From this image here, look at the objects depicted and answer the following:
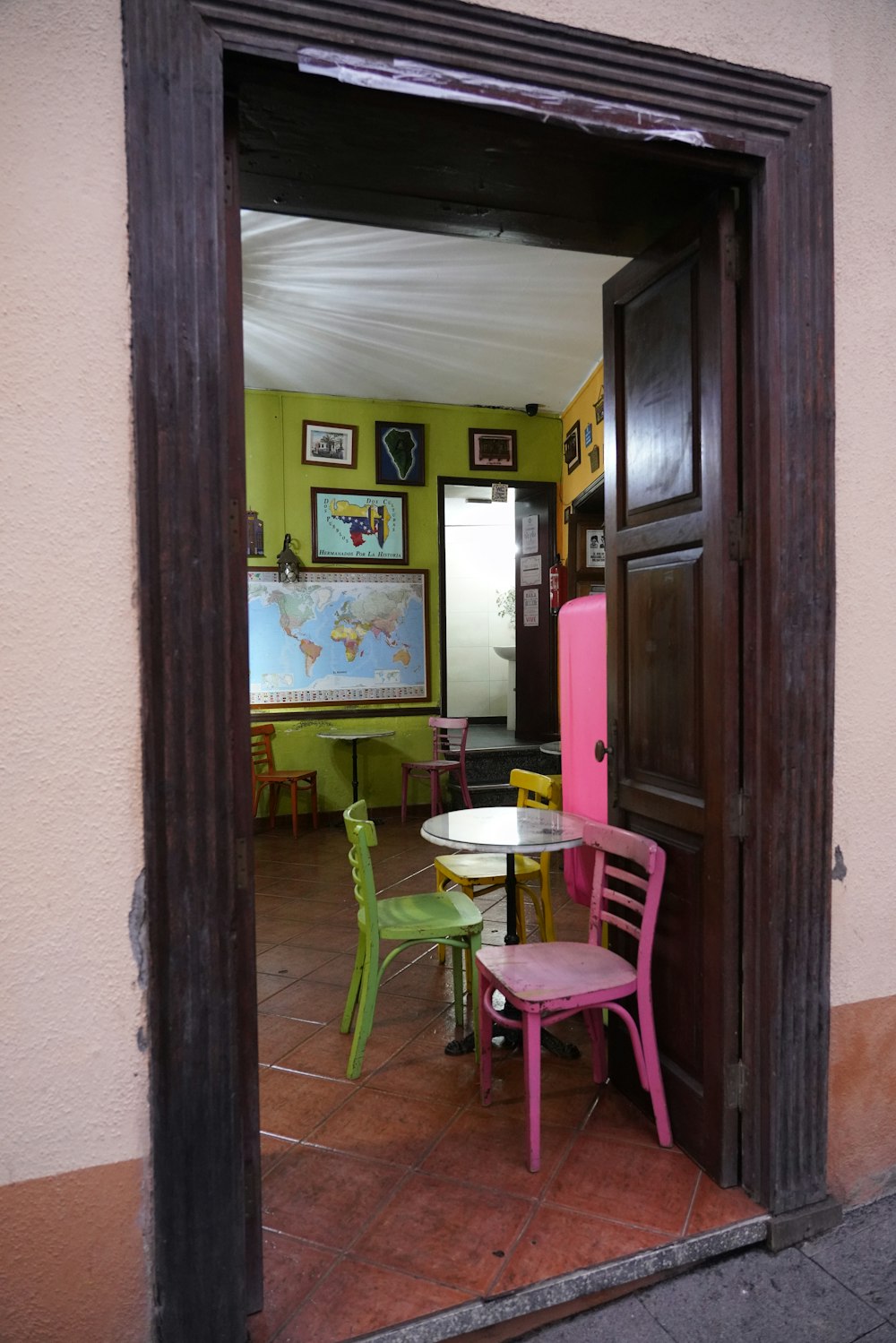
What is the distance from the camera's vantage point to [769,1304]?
5.89ft

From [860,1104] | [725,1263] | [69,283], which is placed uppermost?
[69,283]

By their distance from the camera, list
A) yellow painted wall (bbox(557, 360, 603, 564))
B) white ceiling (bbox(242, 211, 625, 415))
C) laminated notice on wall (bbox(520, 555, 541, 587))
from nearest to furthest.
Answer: white ceiling (bbox(242, 211, 625, 415)), yellow painted wall (bbox(557, 360, 603, 564)), laminated notice on wall (bbox(520, 555, 541, 587))

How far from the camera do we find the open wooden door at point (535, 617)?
282 inches

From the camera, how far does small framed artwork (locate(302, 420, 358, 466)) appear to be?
655 cm

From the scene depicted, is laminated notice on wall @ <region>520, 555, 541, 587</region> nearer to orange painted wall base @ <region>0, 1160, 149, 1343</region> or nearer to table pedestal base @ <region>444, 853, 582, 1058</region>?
table pedestal base @ <region>444, 853, 582, 1058</region>

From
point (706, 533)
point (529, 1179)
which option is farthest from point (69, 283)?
point (529, 1179)

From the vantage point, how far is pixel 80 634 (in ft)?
4.74

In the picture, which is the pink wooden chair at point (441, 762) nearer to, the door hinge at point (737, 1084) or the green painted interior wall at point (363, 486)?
the green painted interior wall at point (363, 486)

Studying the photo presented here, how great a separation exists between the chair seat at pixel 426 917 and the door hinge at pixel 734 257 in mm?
2072

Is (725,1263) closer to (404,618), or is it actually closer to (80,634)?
(80,634)

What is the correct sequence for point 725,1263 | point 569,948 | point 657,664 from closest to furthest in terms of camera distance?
point 725,1263 → point 657,664 → point 569,948

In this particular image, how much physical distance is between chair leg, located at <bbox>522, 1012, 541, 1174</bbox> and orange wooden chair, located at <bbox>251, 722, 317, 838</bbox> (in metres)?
4.04

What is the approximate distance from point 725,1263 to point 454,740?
4.84 m

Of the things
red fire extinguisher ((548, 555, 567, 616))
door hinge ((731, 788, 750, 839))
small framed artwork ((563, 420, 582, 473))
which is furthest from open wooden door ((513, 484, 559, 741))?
door hinge ((731, 788, 750, 839))
